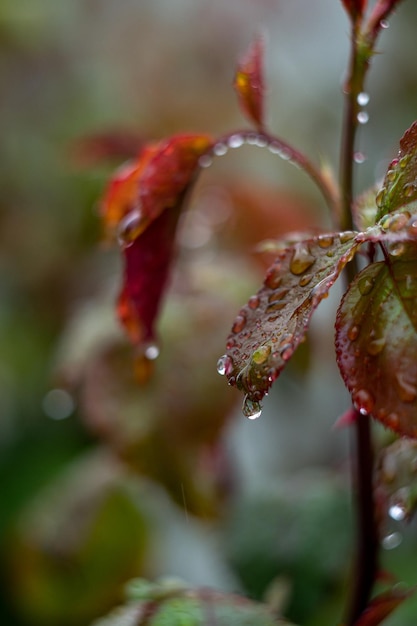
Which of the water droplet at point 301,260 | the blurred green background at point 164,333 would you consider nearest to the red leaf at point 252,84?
the water droplet at point 301,260

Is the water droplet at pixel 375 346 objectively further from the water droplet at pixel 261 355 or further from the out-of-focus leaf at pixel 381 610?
the out-of-focus leaf at pixel 381 610

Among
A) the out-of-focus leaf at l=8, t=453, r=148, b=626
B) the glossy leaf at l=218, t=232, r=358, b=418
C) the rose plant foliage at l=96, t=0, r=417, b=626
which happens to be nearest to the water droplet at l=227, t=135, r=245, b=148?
the rose plant foliage at l=96, t=0, r=417, b=626

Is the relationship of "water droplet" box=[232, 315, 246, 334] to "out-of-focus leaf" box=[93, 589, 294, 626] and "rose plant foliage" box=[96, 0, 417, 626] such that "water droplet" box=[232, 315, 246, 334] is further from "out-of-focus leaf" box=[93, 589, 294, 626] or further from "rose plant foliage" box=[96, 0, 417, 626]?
"out-of-focus leaf" box=[93, 589, 294, 626]

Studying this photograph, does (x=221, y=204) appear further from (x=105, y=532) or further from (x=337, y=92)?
(x=337, y=92)

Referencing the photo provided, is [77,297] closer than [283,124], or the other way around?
[77,297]

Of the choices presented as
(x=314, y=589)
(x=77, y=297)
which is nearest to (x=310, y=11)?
(x=77, y=297)

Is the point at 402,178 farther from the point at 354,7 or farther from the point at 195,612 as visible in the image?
the point at 195,612
